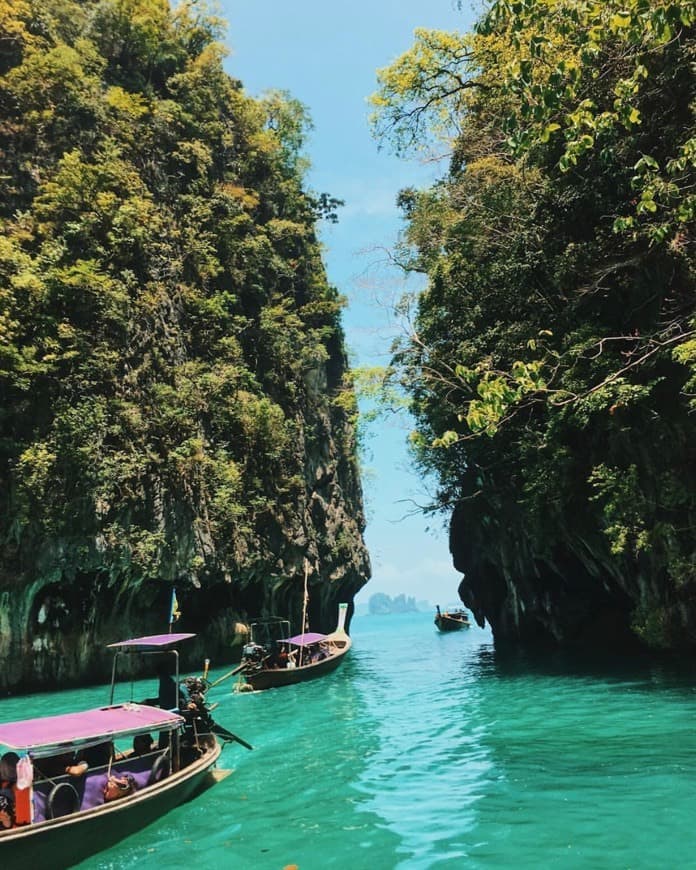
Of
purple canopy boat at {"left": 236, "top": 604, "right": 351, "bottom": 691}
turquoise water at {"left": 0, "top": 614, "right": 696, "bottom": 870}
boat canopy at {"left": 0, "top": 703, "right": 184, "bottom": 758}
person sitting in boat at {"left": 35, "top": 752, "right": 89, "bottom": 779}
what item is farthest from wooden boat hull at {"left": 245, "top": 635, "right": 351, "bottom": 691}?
person sitting in boat at {"left": 35, "top": 752, "right": 89, "bottom": 779}

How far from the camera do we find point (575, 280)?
1562 cm

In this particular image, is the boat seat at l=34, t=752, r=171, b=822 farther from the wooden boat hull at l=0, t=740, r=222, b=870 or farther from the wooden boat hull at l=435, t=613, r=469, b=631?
the wooden boat hull at l=435, t=613, r=469, b=631

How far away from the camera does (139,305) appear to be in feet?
72.9

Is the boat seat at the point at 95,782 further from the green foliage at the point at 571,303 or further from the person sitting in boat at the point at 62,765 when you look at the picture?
the green foliage at the point at 571,303

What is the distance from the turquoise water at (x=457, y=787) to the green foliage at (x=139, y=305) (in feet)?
23.6

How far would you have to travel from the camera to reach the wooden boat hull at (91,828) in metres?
5.57

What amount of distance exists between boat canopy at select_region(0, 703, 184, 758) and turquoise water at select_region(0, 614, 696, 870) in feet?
3.79

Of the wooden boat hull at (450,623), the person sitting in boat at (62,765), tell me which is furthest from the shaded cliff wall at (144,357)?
the wooden boat hull at (450,623)

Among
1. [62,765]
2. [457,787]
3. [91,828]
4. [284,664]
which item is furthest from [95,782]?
[284,664]

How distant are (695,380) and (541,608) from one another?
654 inches

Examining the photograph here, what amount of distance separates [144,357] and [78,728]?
1707 centimetres

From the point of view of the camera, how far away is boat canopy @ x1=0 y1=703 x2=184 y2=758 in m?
6.11

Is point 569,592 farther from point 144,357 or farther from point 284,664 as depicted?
point 144,357

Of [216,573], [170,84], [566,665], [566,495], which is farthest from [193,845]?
[170,84]
